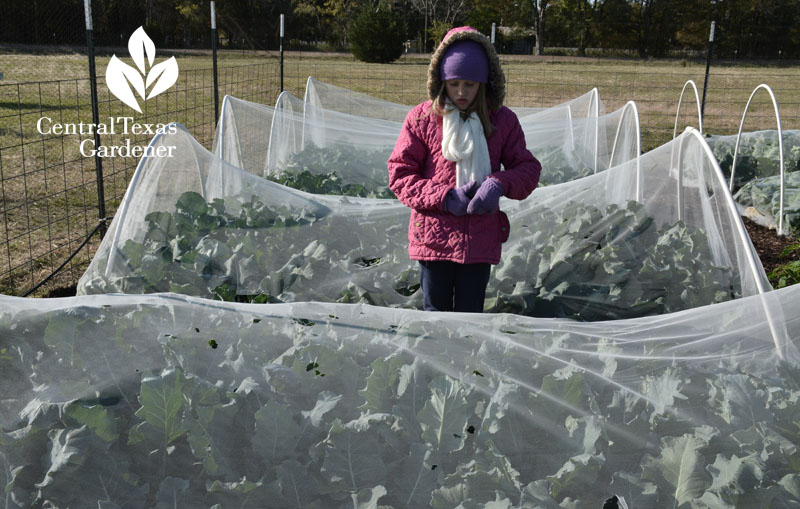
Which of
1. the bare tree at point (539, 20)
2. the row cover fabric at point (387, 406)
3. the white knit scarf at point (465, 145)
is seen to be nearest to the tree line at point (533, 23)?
the bare tree at point (539, 20)

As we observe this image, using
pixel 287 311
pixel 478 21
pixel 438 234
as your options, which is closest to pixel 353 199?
pixel 438 234

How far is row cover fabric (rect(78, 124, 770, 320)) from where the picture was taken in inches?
124

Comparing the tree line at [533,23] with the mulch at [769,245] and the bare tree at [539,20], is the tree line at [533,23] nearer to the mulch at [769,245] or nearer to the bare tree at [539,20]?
the bare tree at [539,20]

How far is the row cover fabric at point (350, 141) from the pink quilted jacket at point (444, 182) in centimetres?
A: 239

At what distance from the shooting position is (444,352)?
6.24 ft

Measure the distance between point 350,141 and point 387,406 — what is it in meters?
4.72

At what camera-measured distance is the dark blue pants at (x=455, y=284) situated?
282 centimetres

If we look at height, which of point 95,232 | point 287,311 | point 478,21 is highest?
point 478,21

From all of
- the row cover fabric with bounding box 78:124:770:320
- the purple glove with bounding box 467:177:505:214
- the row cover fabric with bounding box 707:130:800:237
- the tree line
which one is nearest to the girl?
the purple glove with bounding box 467:177:505:214

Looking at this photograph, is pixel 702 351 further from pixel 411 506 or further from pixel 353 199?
pixel 353 199

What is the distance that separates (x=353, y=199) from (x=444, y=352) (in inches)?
79.1

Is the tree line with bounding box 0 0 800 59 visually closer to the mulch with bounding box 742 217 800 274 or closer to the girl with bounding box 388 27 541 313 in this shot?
the mulch with bounding box 742 217 800 274

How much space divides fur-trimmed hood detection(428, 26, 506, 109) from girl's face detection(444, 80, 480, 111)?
6 centimetres

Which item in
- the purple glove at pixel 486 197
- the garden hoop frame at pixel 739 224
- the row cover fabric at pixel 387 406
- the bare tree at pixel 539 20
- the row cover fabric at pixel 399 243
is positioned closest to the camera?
the row cover fabric at pixel 387 406
